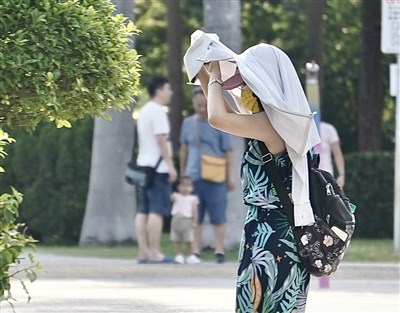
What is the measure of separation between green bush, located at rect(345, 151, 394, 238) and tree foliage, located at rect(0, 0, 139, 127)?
43.0ft

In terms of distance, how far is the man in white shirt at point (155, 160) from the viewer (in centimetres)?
1356

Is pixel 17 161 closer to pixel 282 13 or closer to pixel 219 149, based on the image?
pixel 219 149

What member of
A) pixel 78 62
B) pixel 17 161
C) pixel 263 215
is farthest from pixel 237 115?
pixel 17 161

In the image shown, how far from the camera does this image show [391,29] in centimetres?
1589

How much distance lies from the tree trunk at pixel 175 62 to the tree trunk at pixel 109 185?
533 centimetres

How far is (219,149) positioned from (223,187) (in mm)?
418

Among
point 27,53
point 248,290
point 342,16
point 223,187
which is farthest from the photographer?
point 342,16

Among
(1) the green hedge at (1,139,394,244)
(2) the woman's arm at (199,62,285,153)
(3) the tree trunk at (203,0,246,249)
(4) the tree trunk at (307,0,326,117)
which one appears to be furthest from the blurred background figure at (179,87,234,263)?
(2) the woman's arm at (199,62,285,153)

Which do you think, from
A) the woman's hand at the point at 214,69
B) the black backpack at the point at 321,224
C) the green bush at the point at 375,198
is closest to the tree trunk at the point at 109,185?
the green bush at the point at 375,198

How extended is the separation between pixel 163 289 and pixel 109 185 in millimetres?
4850

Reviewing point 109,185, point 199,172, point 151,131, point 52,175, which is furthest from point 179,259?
point 52,175

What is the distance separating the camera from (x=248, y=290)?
5.83m

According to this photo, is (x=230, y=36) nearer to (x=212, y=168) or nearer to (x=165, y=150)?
(x=212, y=168)

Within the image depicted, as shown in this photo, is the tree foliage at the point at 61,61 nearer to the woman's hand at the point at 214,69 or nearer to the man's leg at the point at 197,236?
the woman's hand at the point at 214,69
